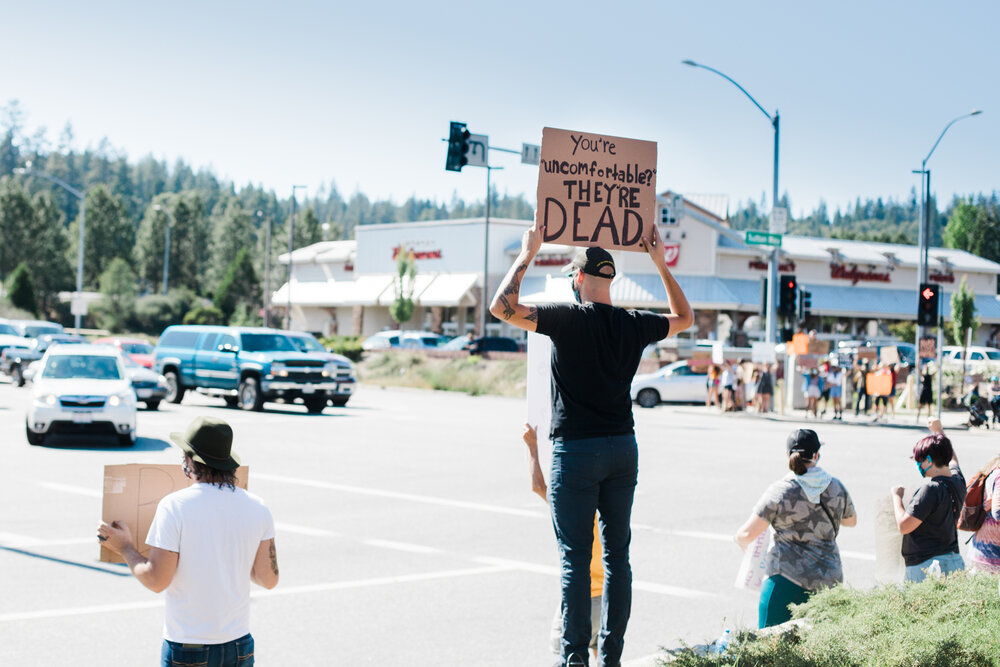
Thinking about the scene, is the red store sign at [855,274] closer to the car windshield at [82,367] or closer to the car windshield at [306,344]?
the car windshield at [306,344]

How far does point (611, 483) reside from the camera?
187 inches

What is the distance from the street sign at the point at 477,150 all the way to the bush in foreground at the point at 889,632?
15649 millimetres

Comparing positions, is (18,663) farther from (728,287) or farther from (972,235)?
(972,235)

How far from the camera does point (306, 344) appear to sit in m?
27.6

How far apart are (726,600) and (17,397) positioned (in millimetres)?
26032

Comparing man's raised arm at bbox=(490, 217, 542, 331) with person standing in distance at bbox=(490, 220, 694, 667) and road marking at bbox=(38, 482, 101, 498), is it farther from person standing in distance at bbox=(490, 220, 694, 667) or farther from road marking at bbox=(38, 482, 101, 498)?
road marking at bbox=(38, 482, 101, 498)

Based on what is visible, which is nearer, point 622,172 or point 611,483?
point 611,483

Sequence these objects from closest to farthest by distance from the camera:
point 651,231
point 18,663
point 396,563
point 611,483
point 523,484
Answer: point 611,483 < point 651,231 < point 18,663 < point 396,563 < point 523,484

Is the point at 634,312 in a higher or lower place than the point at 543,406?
higher

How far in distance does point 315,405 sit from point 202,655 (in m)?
23.0

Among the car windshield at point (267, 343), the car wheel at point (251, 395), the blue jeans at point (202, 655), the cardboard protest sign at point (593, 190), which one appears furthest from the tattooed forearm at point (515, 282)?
the car windshield at point (267, 343)

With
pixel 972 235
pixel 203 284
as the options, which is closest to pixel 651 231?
pixel 203 284

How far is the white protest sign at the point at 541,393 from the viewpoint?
5.45m

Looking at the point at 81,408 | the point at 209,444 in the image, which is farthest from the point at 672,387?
the point at 209,444
